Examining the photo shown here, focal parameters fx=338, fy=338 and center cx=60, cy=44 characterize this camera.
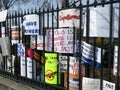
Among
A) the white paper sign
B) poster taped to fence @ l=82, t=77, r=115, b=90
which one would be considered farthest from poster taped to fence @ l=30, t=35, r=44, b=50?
the white paper sign

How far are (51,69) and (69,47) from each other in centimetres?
66

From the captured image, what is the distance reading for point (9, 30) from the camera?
7.06 meters

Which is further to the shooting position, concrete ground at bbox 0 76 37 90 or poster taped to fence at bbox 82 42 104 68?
concrete ground at bbox 0 76 37 90

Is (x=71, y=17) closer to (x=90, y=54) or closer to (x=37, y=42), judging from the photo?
(x=90, y=54)

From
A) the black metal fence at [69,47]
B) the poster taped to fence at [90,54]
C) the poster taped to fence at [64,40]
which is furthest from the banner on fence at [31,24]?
the poster taped to fence at [90,54]

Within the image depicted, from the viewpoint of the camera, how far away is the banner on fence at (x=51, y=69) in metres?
5.29

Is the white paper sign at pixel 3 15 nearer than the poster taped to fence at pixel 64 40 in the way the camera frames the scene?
No

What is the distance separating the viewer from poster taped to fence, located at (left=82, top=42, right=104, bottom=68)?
173 inches

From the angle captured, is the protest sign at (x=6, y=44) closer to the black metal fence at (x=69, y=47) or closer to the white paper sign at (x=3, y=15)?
the black metal fence at (x=69, y=47)

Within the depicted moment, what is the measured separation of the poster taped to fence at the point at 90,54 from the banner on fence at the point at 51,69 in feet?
2.66

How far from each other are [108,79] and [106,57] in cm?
28

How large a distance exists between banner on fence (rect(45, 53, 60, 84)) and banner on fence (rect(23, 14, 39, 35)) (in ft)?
1.75

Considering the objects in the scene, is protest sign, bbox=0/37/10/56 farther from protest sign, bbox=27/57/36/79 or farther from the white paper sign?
protest sign, bbox=27/57/36/79

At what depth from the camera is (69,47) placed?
16.1 ft
